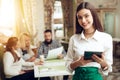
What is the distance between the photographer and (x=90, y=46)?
1.42 metres

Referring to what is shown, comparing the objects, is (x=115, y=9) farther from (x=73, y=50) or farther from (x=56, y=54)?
(x=73, y=50)

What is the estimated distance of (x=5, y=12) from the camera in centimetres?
561

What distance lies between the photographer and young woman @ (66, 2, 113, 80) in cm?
139

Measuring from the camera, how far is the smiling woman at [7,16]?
5.57 meters

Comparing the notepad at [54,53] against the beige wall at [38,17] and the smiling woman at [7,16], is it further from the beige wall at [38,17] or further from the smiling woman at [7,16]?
the beige wall at [38,17]

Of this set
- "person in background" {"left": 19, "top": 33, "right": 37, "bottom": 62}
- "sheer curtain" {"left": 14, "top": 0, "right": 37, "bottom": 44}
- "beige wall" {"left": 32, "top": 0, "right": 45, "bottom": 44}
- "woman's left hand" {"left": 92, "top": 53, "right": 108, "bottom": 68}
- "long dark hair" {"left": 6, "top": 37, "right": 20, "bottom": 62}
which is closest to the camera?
"woman's left hand" {"left": 92, "top": 53, "right": 108, "bottom": 68}

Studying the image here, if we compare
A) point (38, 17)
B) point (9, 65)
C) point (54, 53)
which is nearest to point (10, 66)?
point (9, 65)

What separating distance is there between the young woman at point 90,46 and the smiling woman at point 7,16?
4307 mm

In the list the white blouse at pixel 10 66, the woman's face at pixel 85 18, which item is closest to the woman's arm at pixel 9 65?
the white blouse at pixel 10 66

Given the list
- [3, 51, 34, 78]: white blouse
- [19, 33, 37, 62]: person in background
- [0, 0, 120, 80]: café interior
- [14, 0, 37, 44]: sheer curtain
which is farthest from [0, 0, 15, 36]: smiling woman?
[3, 51, 34, 78]: white blouse

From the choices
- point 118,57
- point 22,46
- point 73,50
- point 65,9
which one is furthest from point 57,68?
point 65,9

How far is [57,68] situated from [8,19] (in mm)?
3010

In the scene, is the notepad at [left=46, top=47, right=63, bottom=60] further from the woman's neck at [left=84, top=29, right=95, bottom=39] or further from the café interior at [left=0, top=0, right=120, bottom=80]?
the woman's neck at [left=84, top=29, right=95, bottom=39]

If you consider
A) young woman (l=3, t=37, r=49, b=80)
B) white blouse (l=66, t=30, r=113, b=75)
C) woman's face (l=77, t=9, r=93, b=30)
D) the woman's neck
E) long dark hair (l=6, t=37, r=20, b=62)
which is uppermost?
woman's face (l=77, t=9, r=93, b=30)
